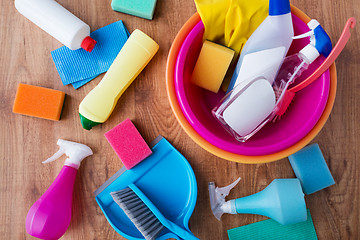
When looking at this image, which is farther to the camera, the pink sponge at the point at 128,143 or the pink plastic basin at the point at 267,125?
the pink sponge at the point at 128,143

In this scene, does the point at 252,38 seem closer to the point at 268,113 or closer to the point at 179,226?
the point at 268,113

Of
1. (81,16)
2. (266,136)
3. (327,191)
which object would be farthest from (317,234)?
(81,16)

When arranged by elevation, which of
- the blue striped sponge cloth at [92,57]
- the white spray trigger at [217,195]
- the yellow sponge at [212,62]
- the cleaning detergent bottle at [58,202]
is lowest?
the cleaning detergent bottle at [58,202]

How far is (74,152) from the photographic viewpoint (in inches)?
24.5

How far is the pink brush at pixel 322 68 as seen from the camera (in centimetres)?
47

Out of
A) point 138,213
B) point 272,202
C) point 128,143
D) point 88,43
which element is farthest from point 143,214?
point 88,43

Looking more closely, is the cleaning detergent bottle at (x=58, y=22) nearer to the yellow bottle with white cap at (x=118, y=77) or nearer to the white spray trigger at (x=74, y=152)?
the yellow bottle with white cap at (x=118, y=77)

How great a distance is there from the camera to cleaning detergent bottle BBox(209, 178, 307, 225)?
22.7 inches

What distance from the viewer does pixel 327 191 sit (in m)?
0.64

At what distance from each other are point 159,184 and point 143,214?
7cm

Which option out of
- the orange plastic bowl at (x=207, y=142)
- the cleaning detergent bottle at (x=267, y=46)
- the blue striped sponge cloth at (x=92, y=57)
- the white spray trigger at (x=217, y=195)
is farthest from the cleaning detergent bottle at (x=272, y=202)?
the blue striped sponge cloth at (x=92, y=57)

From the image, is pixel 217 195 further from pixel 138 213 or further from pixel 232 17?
pixel 232 17

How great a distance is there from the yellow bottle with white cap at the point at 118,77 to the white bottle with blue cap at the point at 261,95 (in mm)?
188

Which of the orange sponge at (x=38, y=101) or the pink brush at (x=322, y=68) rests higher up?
the pink brush at (x=322, y=68)
